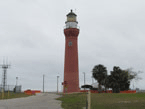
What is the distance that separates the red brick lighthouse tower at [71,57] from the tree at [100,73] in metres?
7.33

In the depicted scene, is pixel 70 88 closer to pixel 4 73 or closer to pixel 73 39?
pixel 73 39

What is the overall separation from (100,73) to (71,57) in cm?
994

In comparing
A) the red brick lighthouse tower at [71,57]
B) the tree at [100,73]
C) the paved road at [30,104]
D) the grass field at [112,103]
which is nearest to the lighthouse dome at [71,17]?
the red brick lighthouse tower at [71,57]

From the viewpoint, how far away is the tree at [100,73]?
50.8 metres

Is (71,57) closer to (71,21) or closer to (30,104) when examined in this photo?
(71,21)

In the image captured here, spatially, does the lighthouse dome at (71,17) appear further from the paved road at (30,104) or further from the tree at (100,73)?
the paved road at (30,104)

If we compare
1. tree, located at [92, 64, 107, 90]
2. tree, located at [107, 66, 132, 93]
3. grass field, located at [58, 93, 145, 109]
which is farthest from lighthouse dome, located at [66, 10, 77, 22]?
grass field, located at [58, 93, 145, 109]

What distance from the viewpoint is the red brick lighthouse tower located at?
45.5 metres

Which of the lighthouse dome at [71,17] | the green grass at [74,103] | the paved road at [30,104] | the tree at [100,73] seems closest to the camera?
the green grass at [74,103]

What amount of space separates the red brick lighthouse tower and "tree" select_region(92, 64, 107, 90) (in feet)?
24.1

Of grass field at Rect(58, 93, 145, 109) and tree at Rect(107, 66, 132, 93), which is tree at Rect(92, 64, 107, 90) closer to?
tree at Rect(107, 66, 132, 93)

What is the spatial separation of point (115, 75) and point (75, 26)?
15574 millimetres

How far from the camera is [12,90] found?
55.9 metres

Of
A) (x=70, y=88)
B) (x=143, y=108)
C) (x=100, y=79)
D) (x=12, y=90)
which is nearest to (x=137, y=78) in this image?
(x=100, y=79)
